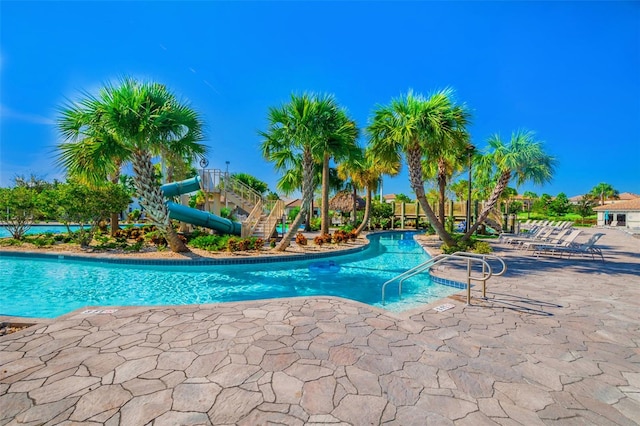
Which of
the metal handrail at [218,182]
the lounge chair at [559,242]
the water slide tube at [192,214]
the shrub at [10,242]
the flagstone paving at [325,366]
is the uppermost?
the metal handrail at [218,182]

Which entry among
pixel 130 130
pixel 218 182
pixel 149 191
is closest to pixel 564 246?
pixel 149 191

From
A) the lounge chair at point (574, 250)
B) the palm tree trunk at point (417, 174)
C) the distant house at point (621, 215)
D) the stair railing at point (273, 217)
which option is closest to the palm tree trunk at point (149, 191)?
the stair railing at point (273, 217)

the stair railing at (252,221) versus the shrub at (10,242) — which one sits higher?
the stair railing at (252,221)

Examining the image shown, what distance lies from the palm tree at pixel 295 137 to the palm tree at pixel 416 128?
2.63 meters

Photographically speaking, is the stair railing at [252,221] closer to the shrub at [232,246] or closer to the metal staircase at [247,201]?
the metal staircase at [247,201]

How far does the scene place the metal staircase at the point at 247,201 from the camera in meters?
16.2

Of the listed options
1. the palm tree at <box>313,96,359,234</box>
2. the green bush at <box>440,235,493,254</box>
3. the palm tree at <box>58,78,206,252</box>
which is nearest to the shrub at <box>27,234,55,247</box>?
the palm tree at <box>58,78,206,252</box>

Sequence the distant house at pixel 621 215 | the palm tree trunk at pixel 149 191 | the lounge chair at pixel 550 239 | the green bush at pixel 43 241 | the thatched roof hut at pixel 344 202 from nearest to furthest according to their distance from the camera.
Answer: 1. the palm tree trunk at pixel 149 191
2. the lounge chair at pixel 550 239
3. the green bush at pixel 43 241
4. the thatched roof hut at pixel 344 202
5. the distant house at pixel 621 215

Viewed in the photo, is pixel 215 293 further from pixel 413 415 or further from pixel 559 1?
pixel 559 1

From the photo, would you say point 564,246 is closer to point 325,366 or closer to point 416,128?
point 416,128

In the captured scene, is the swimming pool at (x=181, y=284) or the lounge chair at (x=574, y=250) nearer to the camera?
the swimming pool at (x=181, y=284)

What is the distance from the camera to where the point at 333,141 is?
12.4 m

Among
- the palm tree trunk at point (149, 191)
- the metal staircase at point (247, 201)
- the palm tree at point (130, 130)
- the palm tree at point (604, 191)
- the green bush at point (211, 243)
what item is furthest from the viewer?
the palm tree at point (604, 191)

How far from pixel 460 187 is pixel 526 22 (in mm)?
30144
